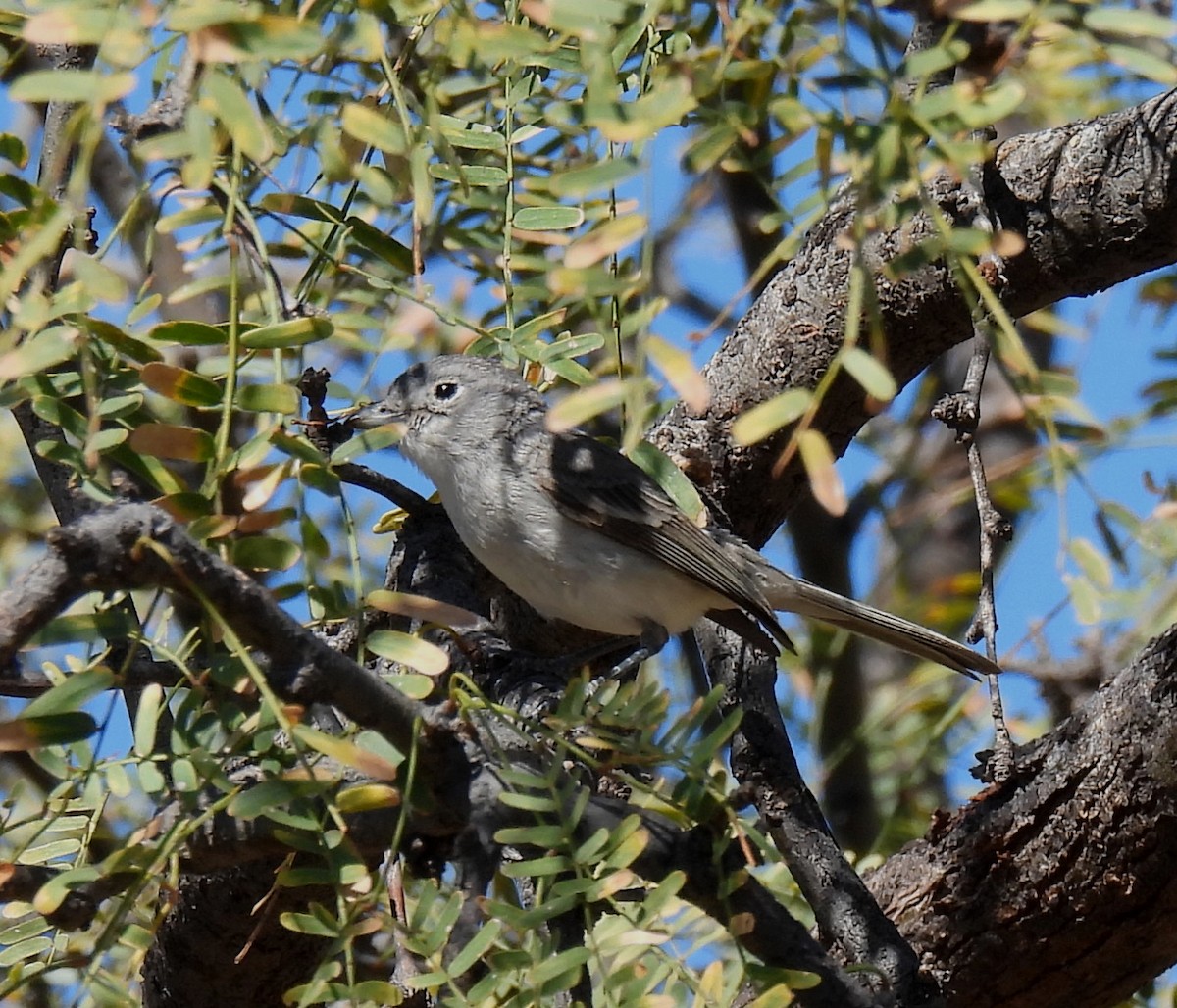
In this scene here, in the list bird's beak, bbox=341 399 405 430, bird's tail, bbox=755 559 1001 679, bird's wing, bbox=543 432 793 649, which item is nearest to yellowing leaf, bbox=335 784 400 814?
bird's beak, bbox=341 399 405 430

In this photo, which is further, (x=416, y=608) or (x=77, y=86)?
(x=416, y=608)

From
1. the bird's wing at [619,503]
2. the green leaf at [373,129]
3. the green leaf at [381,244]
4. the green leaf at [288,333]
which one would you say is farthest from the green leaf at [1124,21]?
the bird's wing at [619,503]

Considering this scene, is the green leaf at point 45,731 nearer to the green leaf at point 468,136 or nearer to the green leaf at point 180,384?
the green leaf at point 180,384

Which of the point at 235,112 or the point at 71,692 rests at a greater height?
the point at 235,112

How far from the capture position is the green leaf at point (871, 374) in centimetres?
131

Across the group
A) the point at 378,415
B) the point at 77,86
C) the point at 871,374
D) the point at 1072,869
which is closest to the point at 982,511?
the point at 1072,869

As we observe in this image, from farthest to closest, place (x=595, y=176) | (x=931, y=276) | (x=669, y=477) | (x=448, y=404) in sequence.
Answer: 1. (x=448, y=404)
2. (x=931, y=276)
3. (x=669, y=477)
4. (x=595, y=176)

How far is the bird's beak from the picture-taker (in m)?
3.38

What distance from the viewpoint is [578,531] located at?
3629 millimetres

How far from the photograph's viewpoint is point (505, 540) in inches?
135

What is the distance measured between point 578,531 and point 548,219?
4.14 feet

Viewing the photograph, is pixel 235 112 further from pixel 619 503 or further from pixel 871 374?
pixel 619 503

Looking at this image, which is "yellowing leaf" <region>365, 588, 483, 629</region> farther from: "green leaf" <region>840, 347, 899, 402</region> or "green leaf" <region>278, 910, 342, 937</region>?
"green leaf" <region>840, 347, 899, 402</region>

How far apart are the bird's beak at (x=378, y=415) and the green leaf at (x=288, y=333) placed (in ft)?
4.64
